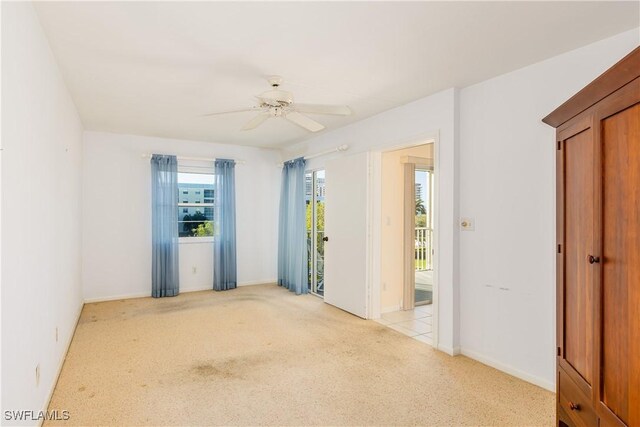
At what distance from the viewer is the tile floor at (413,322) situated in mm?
3799

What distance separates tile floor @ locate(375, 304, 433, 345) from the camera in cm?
380

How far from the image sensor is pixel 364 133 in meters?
4.40

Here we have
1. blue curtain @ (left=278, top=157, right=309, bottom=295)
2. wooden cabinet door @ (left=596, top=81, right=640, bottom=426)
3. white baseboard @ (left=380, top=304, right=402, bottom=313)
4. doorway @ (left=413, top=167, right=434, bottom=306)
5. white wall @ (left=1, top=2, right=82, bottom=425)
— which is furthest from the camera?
doorway @ (left=413, top=167, right=434, bottom=306)

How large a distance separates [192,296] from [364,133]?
3.46 meters

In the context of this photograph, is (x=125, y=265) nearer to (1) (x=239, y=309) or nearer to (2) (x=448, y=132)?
(1) (x=239, y=309)

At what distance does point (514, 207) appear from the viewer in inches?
113

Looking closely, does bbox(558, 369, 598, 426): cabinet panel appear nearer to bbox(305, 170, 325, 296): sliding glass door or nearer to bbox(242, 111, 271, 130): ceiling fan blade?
bbox(242, 111, 271, 130): ceiling fan blade

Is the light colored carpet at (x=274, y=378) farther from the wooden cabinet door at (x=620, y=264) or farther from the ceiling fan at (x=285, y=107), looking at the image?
the ceiling fan at (x=285, y=107)

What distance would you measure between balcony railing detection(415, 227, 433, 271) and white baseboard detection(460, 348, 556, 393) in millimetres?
4036

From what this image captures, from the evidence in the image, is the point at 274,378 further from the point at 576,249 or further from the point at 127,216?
the point at 127,216

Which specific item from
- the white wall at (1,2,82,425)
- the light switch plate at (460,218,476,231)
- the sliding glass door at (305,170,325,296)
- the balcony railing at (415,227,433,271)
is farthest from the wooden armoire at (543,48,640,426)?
the balcony railing at (415,227,433,271)

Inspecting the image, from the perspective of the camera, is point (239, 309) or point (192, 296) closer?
point (239, 309)

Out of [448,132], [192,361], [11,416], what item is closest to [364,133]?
[448,132]

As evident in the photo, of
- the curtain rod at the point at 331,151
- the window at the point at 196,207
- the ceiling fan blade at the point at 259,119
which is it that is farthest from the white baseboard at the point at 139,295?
the ceiling fan blade at the point at 259,119
